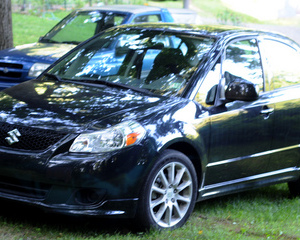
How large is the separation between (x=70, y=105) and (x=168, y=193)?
1.06 metres

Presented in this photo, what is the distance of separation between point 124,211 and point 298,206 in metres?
2.59

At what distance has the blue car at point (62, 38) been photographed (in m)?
10.3

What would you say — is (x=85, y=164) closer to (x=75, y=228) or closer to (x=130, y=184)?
(x=130, y=184)

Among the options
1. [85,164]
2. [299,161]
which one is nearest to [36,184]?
[85,164]


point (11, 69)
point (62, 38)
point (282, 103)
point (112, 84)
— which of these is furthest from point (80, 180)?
point (62, 38)

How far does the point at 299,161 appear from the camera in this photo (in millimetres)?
6934

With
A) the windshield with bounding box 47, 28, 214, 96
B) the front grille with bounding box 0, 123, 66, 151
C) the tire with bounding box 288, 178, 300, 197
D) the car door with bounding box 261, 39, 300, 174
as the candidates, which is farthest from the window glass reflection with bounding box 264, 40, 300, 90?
the front grille with bounding box 0, 123, 66, 151

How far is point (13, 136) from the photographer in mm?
5086

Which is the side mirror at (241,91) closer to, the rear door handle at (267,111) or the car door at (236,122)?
the car door at (236,122)

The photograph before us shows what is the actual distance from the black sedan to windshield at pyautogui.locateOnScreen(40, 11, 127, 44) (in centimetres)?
482

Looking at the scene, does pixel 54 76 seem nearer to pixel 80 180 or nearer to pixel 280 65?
pixel 80 180

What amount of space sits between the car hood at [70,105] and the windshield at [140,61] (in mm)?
220

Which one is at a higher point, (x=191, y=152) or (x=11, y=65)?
(x=191, y=152)

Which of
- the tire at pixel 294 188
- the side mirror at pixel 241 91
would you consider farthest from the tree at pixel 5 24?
the side mirror at pixel 241 91
